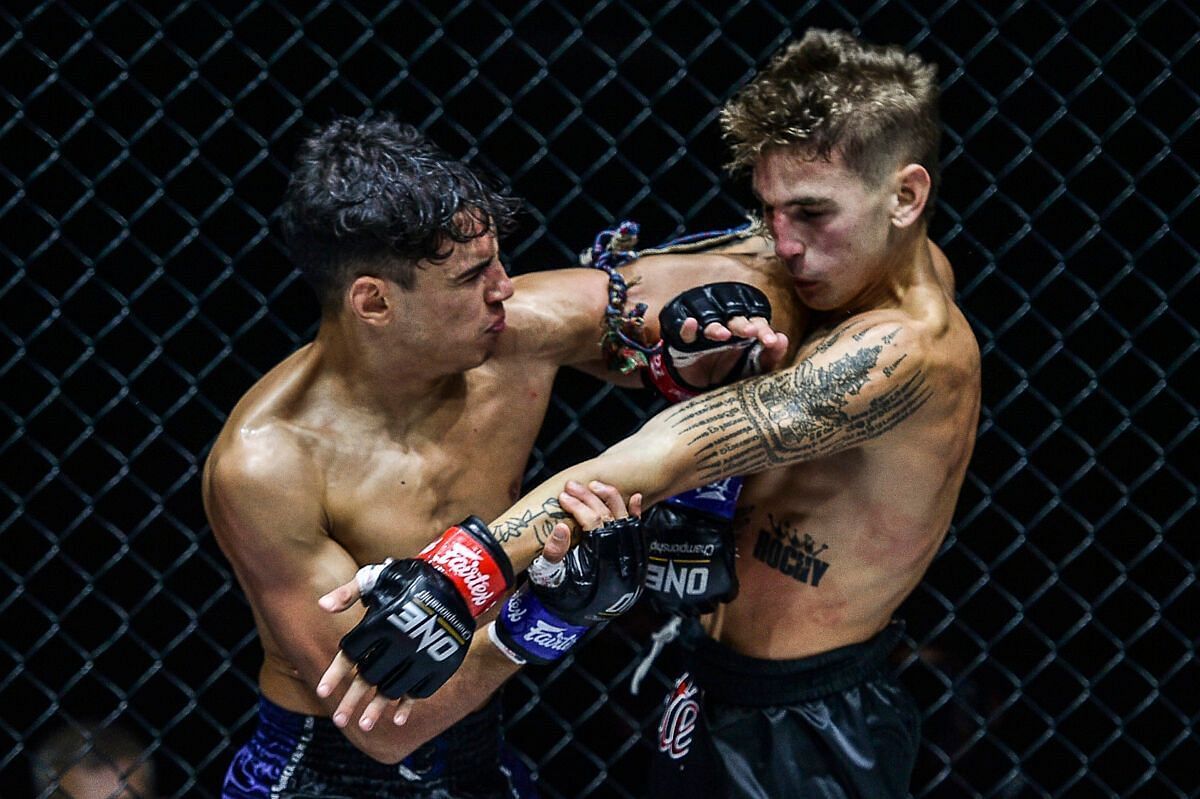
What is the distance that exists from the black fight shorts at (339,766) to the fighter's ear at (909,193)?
91cm

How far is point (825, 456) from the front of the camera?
6.61ft

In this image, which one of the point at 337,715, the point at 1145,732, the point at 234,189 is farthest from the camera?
the point at 1145,732

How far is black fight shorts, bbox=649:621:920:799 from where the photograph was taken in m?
2.07

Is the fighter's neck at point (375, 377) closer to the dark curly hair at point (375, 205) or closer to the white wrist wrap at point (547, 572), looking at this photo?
the dark curly hair at point (375, 205)

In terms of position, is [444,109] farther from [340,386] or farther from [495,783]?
[495,783]

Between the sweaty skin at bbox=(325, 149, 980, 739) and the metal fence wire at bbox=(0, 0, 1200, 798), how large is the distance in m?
0.74

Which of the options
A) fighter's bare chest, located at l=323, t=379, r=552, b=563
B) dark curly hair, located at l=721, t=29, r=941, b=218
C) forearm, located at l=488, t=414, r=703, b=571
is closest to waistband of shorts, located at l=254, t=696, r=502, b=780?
fighter's bare chest, located at l=323, t=379, r=552, b=563

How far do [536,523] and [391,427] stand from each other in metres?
0.32

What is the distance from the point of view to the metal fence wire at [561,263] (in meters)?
2.73

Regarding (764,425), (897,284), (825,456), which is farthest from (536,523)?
(897,284)

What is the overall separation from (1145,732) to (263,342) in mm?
1950

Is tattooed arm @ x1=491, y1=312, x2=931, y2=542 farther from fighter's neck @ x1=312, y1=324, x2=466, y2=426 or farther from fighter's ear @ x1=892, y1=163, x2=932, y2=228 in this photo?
fighter's neck @ x1=312, y1=324, x2=466, y2=426

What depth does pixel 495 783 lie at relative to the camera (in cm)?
219

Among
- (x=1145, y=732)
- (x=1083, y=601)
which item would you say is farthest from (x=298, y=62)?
(x=1145, y=732)
